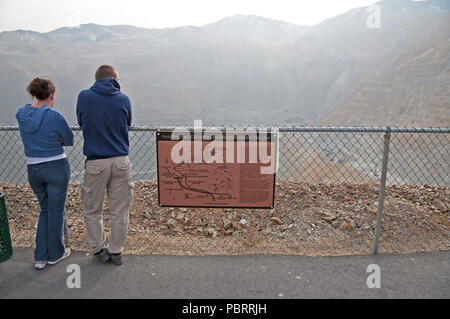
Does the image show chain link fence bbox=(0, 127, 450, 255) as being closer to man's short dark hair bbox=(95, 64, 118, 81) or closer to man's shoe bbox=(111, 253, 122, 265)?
→ man's shoe bbox=(111, 253, 122, 265)

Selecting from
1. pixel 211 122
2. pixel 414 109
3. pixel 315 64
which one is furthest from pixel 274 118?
pixel 315 64

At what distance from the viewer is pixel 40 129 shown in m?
Result: 3.09

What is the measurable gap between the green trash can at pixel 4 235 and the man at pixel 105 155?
0.84 meters

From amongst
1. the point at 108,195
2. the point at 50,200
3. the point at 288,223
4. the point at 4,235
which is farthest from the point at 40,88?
the point at 288,223

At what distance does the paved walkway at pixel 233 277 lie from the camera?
3.02 metres

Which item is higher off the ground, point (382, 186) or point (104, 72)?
point (104, 72)

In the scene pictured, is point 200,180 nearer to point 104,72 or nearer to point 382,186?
point 104,72

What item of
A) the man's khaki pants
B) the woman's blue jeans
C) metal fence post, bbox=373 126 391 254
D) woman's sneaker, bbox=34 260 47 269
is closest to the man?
the man's khaki pants

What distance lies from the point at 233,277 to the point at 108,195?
1413 millimetres

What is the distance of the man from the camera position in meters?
3.10

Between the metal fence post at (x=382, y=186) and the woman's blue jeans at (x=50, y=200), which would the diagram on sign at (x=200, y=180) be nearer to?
the woman's blue jeans at (x=50, y=200)

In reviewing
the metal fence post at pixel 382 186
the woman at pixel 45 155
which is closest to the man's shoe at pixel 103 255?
the woman at pixel 45 155

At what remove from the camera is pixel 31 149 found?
10.2ft

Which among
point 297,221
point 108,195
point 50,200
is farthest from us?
point 297,221
